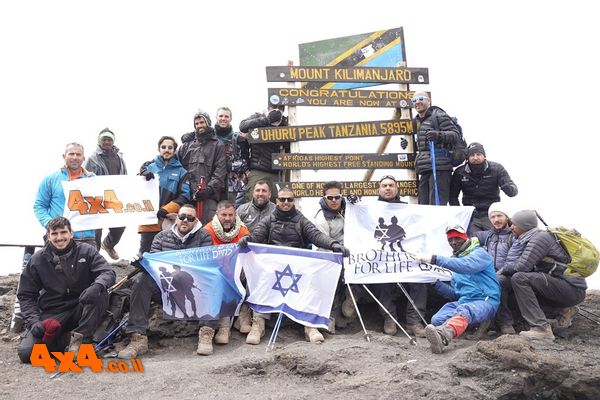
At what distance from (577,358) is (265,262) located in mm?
4109

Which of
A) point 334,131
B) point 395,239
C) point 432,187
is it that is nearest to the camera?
point 395,239

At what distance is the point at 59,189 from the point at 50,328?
8.17 ft

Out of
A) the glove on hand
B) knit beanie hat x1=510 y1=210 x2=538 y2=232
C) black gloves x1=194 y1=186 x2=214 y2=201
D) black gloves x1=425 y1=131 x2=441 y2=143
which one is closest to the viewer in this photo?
the glove on hand

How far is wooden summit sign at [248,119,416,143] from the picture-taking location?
10523mm

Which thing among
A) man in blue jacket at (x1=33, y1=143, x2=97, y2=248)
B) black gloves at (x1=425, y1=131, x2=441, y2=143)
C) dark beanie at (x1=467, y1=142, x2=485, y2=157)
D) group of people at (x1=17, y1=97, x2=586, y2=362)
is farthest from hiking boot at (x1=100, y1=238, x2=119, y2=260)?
dark beanie at (x1=467, y1=142, x2=485, y2=157)

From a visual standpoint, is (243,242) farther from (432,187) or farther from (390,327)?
(432,187)

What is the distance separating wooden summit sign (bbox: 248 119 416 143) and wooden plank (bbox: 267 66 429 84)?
0.91m

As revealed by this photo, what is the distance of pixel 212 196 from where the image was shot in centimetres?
948

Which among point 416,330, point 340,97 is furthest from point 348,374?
point 340,97

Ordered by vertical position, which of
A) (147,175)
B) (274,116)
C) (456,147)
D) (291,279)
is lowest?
(291,279)

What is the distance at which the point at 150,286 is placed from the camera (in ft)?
25.5

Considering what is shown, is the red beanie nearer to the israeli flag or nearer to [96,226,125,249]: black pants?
the israeli flag

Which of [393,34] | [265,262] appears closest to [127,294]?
[265,262]

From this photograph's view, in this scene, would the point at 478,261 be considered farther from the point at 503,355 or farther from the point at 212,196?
the point at 212,196
